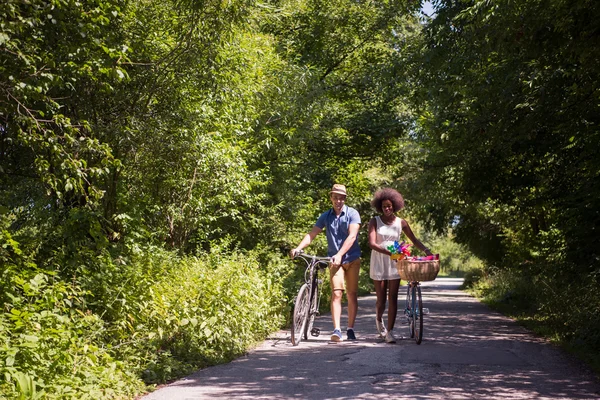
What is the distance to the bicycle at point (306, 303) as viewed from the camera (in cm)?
1082

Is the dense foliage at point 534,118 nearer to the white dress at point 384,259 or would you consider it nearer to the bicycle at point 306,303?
the white dress at point 384,259

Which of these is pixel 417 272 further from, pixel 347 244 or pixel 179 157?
pixel 179 157

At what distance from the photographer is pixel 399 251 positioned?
10953mm

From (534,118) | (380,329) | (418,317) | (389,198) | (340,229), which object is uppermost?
(534,118)

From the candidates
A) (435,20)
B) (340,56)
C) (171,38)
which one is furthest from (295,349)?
(340,56)

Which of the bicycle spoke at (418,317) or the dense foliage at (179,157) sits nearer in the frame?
the dense foliage at (179,157)

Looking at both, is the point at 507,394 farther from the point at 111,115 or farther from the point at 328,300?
the point at 328,300

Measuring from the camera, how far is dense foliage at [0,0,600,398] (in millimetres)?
7773

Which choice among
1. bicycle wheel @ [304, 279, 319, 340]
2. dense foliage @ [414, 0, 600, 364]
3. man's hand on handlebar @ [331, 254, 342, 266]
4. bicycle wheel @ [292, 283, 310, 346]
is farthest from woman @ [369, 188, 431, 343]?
dense foliage @ [414, 0, 600, 364]

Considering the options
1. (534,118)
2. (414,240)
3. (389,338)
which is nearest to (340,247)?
(414,240)

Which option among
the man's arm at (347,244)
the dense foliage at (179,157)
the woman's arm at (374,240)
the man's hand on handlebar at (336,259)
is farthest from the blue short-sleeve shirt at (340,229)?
the dense foliage at (179,157)

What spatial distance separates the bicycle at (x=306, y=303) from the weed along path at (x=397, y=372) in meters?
0.18

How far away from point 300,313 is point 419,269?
1778 mm

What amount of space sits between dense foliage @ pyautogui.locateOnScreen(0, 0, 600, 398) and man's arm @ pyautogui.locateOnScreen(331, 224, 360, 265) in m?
1.39
